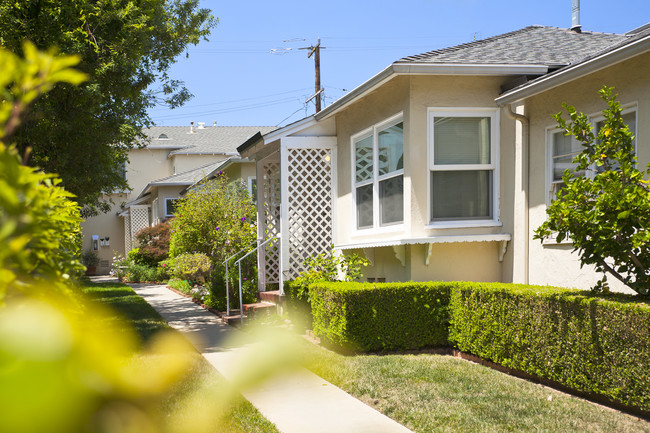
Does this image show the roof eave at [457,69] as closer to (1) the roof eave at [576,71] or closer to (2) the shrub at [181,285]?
(1) the roof eave at [576,71]

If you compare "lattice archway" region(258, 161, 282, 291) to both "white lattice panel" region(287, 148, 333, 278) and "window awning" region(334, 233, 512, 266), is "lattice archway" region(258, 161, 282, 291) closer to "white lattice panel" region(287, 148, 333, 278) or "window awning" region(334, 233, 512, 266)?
"white lattice panel" region(287, 148, 333, 278)

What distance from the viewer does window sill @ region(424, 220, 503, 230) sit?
9055 millimetres

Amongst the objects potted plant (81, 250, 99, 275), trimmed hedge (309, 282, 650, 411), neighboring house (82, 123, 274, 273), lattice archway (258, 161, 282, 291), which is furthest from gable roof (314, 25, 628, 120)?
Answer: potted plant (81, 250, 99, 275)

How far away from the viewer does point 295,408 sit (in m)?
6.07

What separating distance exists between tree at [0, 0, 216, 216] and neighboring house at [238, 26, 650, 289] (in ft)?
12.6

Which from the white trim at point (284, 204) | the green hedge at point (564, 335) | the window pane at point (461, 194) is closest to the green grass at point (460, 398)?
the green hedge at point (564, 335)

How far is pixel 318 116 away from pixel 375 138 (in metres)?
1.62

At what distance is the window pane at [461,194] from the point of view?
9.22 metres

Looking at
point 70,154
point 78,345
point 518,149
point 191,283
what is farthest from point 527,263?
point 191,283

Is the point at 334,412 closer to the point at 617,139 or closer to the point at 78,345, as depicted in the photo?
the point at 617,139

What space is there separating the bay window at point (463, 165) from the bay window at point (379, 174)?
55 cm

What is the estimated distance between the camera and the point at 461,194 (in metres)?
9.26

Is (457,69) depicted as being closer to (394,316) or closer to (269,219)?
(394,316)

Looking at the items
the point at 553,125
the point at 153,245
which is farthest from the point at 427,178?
the point at 153,245
